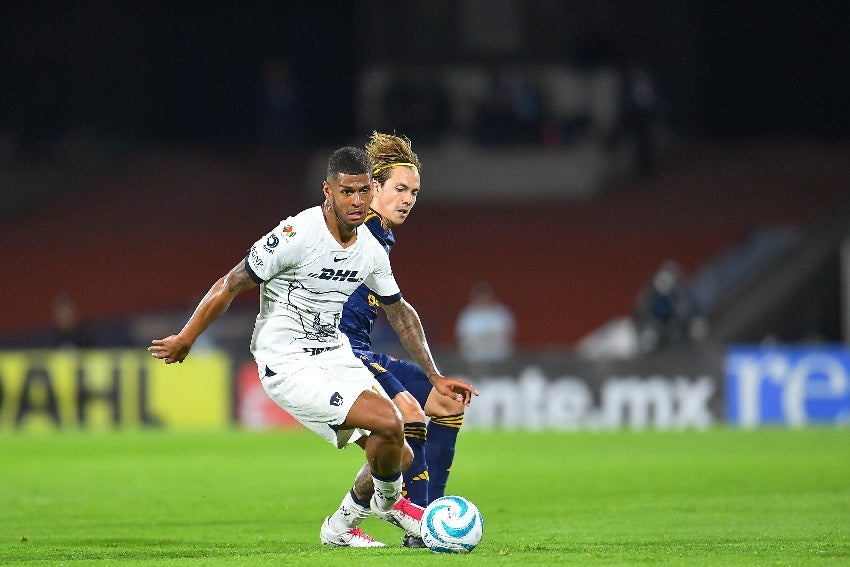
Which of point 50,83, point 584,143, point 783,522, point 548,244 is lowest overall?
point 783,522

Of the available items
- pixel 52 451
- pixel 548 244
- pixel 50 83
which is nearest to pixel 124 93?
pixel 50 83

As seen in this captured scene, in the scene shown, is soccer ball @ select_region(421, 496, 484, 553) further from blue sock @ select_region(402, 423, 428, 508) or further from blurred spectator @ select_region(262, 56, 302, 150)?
blurred spectator @ select_region(262, 56, 302, 150)

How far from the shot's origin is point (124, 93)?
3403cm

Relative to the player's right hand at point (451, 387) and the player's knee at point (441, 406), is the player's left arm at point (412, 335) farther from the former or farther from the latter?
the player's knee at point (441, 406)

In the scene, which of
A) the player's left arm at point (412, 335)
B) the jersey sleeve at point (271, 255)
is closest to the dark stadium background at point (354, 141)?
the player's left arm at point (412, 335)

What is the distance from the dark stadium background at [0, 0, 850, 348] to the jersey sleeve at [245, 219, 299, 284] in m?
18.5

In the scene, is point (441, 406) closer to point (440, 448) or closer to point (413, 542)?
point (440, 448)

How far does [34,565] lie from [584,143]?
2307cm

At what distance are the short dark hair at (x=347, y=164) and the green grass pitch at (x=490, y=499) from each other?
72.7 inches

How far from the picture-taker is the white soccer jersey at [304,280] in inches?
299

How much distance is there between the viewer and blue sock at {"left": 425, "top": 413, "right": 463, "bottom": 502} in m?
8.71

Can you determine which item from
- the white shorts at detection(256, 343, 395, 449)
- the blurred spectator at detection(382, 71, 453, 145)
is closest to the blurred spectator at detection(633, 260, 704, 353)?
the blurred spectator at detection(382, 71, 453, 145)

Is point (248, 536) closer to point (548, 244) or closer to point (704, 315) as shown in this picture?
point (704, 315)

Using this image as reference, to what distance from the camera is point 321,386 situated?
25.1ft
